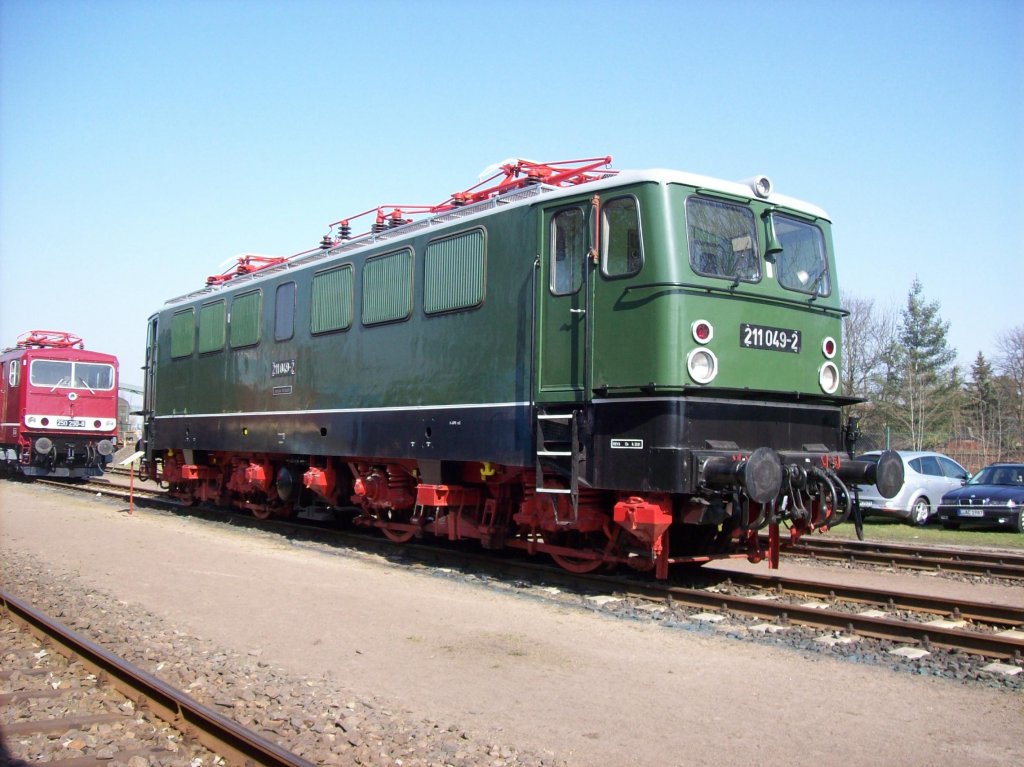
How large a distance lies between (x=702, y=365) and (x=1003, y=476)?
1187 cm

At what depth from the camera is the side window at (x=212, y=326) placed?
15.5 meters

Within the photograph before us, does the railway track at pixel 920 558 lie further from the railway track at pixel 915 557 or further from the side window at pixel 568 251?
the side window at pixel 568 251

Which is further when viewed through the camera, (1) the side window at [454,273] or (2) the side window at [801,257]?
(1) the side window at [454,273]

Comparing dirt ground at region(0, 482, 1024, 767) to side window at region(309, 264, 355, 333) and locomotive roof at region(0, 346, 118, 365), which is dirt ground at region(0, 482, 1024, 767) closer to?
side window at region(309, 264, 355, 333)

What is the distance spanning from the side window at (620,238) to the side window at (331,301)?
15.0 feet

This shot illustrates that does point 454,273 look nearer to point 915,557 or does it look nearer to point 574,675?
point 574,675

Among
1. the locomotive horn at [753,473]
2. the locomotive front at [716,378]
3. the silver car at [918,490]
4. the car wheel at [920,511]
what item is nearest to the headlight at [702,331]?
the locomotive front at [716,378]

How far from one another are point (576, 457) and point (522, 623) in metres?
1.55

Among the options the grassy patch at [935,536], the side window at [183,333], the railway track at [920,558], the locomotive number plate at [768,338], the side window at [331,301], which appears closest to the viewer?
the locomotive number plate at [768,338]

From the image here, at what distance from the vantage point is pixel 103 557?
37.2 feet

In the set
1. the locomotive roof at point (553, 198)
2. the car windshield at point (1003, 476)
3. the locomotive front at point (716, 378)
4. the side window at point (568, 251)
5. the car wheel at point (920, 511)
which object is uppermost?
the locomotive roof at point (553, 198)

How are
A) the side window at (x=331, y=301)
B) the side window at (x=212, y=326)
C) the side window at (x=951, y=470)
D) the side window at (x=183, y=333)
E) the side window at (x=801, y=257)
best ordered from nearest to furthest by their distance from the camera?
the side window at (x=801, y=257)
the side window at (x=331, y=301)
the side window at (x=212, y=326)
the side window at (x=183, y=333)
the side window at (x=951, y=470)

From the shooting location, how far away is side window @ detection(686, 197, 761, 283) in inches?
327

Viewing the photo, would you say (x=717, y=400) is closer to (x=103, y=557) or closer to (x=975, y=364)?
(x=103, y=557)
